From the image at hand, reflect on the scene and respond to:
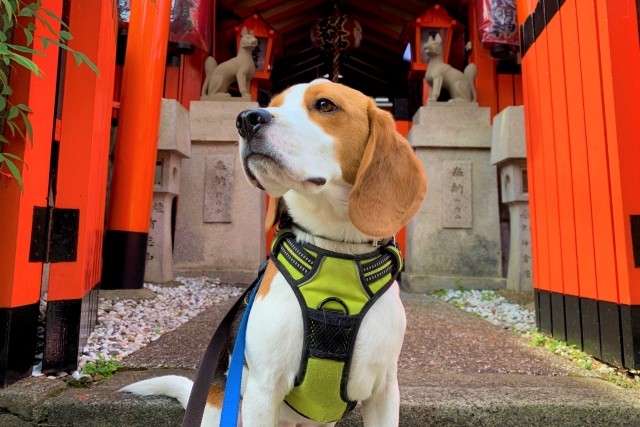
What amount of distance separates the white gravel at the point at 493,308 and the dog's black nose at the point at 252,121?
2649mm

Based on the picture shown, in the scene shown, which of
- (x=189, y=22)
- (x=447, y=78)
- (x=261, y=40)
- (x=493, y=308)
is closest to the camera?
(x=493, y=308)

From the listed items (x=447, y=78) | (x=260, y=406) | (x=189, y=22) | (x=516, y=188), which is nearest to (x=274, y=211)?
(x=260, y=406)

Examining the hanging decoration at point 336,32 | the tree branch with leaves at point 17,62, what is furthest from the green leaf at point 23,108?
the hanging decoration at point 336,32

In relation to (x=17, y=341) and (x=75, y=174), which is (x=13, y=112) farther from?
(x=17, y=341)

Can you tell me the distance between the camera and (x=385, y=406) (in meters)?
1.26

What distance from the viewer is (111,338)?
96.7 inches

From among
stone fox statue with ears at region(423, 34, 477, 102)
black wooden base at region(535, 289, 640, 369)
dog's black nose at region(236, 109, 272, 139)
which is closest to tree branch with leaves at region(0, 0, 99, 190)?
dog's black nose at region(236, 109, 272, 139)

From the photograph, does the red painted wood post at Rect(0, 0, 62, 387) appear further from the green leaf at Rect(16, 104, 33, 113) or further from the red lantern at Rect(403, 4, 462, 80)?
the red lantern at Rect(403, 4, 462, 80)

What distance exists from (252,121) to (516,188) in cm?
425

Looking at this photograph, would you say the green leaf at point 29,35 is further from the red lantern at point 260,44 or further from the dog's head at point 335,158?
the red lantern at point 260,44

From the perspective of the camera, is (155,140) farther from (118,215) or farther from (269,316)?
(269,316)

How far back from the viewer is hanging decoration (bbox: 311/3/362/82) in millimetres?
7336

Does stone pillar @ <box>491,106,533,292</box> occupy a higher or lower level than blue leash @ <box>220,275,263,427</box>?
higher

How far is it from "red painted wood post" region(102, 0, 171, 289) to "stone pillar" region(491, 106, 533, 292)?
350 centimetres
